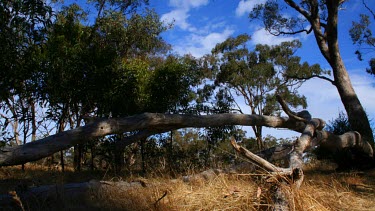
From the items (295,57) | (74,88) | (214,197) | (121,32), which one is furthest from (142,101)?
(295,57)

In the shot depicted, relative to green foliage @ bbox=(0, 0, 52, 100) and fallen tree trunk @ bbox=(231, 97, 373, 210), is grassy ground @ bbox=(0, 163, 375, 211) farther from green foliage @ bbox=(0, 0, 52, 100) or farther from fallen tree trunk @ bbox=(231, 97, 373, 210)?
green foliage @ bbox=(0, 0, 52, 100)

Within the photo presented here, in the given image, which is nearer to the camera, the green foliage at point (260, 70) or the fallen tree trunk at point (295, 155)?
the fallen tree trunk at point (295, 155)

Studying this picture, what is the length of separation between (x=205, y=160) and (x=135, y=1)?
18.2 feet

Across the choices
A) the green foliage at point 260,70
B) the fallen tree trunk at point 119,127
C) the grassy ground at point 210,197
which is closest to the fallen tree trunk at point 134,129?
the fallen tree trunk at point 119,127

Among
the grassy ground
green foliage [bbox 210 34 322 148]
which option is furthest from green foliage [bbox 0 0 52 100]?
green foliage [bbox 210 34 322 148]

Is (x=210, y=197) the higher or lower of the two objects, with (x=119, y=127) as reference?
lower

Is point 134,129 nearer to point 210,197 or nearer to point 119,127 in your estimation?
point 119,127

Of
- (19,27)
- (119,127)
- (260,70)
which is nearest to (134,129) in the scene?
(119,127)

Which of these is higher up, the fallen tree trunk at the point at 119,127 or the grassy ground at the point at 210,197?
the fallen tree trunk at the point at 119,127

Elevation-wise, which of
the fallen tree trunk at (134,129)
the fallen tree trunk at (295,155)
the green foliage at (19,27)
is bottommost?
the fallen tree trunk at (295,155)

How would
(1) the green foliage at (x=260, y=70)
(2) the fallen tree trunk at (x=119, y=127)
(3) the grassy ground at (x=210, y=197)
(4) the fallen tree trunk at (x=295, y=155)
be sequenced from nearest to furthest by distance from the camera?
(4) the fallen tree trunk at (x=295, y=155)
(3) the grassy ground at (x=210, y=197)
(2) the fallen tree trunk at (x=119, y=127)
(1) the green foliage at (x=260, y=70)

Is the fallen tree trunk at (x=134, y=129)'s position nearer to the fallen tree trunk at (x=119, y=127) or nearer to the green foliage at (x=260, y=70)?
the fallen tree trunk at (x=119, y=127)

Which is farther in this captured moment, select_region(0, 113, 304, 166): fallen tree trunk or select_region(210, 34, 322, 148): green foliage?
select_region(210, 34, 322, 148): green foliage

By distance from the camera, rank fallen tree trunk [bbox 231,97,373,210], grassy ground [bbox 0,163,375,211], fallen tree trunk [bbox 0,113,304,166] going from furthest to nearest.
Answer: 1. fallen tree trunk [bbox 0,113,304,166]
2. grassy ground [bbox 0,163,375,211]
3. fallen tree trunk [bbox 231,97,373,210]
